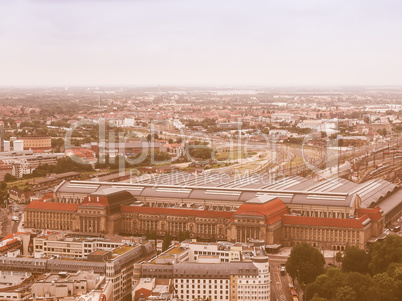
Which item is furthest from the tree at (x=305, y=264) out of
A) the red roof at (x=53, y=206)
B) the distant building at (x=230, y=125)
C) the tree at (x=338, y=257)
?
the distant building at (x=230, y=125)

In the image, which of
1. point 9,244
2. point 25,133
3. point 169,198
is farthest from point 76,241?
point 25,133

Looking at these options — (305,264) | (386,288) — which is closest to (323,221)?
(305,264)

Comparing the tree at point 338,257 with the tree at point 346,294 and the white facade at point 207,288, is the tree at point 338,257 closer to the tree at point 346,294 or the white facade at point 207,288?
the tree at point 346,294

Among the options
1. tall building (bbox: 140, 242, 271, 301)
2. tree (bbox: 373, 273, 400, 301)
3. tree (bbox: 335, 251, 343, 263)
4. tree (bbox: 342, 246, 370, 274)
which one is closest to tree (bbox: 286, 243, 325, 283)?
tree (bbox: 342, 246, 370, 274)

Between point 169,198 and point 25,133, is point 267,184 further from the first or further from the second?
point 25,133

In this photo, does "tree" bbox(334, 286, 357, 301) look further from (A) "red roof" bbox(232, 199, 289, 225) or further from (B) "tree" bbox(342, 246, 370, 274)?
(A) "red roof" bbox(232, 199, 289, 225)

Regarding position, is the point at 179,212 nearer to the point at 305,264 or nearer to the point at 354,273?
the point at 305,264
